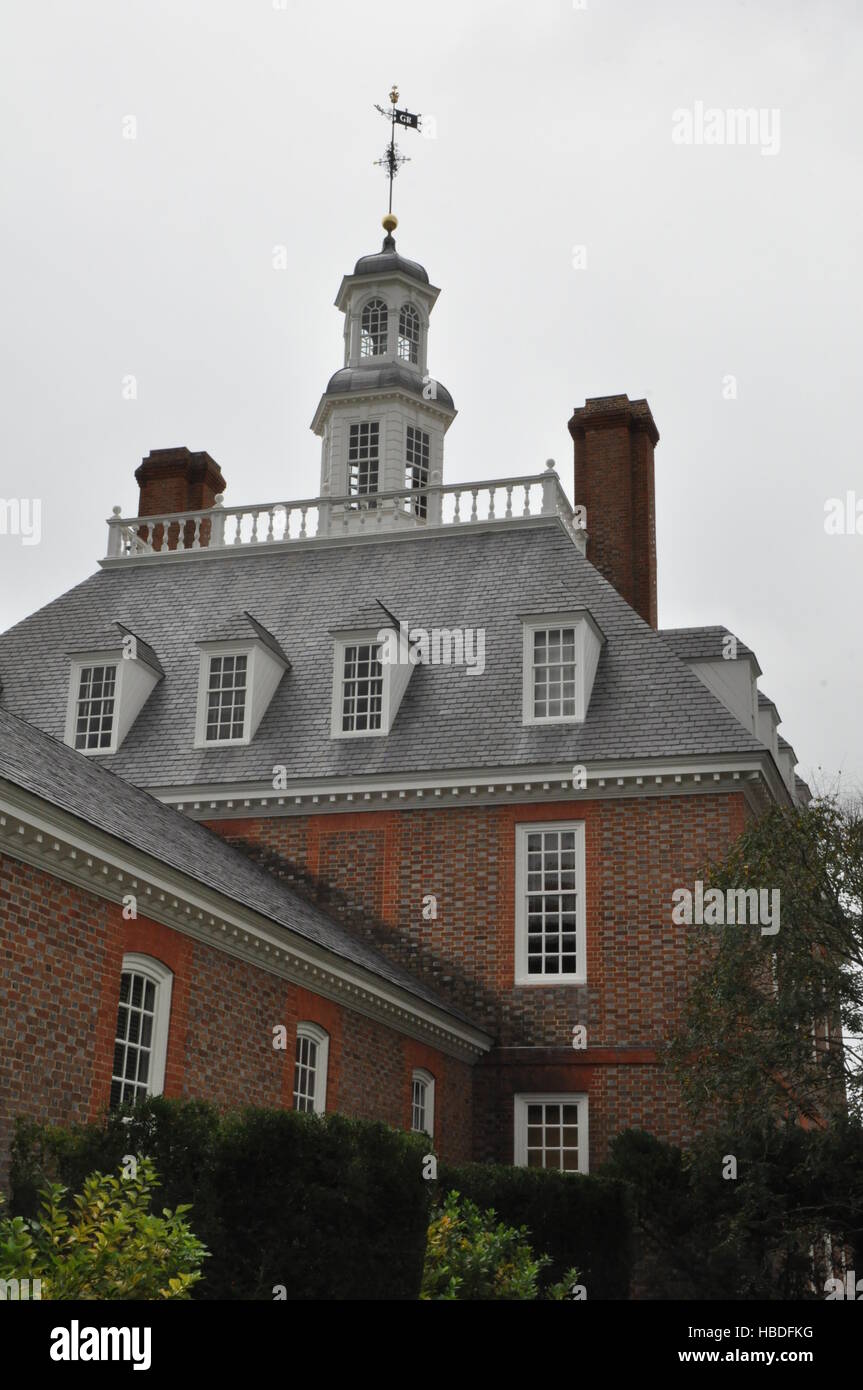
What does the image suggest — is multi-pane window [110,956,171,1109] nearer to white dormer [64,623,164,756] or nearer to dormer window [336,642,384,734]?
dormer window [336,642,384,734]

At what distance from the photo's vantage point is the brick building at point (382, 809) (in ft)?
50.7

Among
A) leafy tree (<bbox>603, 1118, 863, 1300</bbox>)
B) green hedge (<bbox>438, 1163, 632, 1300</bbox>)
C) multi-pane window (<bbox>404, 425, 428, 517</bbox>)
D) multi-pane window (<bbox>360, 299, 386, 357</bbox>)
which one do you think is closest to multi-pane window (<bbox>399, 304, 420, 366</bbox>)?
multi-pane window (<bbox>360, 299, 386, 357</bbox>)

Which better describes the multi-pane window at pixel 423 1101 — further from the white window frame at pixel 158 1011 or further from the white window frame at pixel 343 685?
the white window frame at pixel 158 1011

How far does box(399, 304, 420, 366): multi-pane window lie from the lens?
34688 millimetres

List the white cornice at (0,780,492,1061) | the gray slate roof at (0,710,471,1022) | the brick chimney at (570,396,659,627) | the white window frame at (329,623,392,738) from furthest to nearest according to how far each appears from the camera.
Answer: the brick chimney at (570,396,659,627) → the white window frame at (329,623,392,738) → the gray slate roof at (0,710,471,1022) → the white cornice at (0,780,492,1061)

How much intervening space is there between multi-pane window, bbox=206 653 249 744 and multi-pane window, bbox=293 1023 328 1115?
25.5 ft

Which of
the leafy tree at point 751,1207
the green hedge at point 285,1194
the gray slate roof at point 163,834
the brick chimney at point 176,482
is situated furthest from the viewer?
→ the brick chimney at point 176,482

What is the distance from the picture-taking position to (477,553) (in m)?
27.5

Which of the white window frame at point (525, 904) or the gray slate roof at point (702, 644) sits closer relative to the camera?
the white window frame at point (525, 904)

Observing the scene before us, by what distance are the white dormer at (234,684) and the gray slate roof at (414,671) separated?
0.25 m

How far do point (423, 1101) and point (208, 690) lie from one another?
8.25 metres

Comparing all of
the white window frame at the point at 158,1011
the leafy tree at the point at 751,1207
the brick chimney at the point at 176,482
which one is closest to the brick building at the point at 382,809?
the white window frame at the point at 158,1011

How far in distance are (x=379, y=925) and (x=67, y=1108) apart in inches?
387

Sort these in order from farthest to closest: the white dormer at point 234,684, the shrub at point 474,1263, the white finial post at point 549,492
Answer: the white finial post at point 549,492 < the white dormer at point 234,684 < the shrub at point 474,1263
